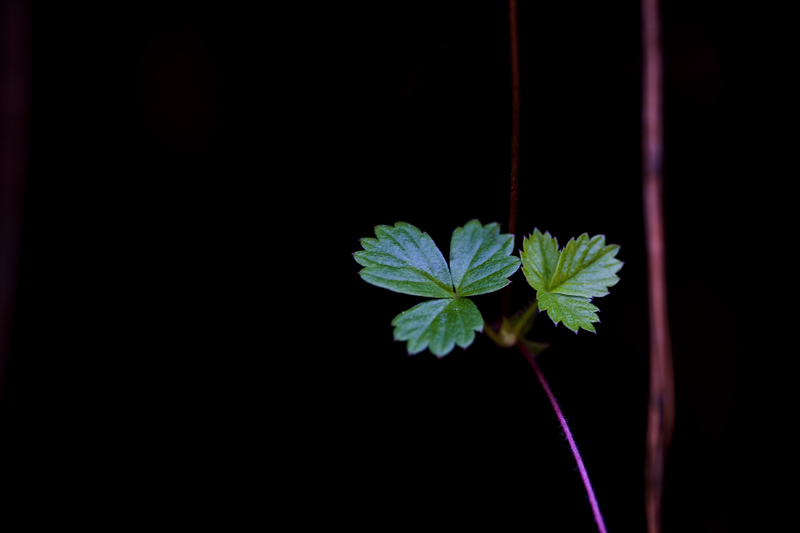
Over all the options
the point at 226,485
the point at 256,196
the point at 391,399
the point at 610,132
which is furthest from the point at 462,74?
the point at 226,485

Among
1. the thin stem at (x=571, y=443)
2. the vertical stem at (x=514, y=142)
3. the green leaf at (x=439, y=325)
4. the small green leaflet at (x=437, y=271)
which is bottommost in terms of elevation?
the thin stem at (x=571, y=443)

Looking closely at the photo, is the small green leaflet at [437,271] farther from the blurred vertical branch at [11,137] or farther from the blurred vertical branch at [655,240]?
the blurred vertical branch at [11,137]

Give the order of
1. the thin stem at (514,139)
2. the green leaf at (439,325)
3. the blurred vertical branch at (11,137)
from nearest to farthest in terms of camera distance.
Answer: the green leaf at (439,325) → the thin stem at (514,139) → the blurred vertical branch at (11,137)

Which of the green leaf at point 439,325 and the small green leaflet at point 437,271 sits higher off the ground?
the small green leaflet at point 437,271

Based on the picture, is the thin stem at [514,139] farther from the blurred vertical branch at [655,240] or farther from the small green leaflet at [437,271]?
the blurred vertical branch at [655,240]

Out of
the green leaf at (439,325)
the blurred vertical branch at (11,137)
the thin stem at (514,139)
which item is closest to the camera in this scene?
the green leaf at (439,325)

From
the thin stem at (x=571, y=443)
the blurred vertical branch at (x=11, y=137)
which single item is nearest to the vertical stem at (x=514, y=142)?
the thin stem at (x=571, y=443)

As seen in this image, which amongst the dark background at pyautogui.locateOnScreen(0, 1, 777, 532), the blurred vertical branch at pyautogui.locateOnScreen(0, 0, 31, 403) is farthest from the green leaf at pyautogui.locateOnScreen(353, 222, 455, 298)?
the blurred vertical branch at pyautogui.locateOnScreen(0, 0, 31, 403)

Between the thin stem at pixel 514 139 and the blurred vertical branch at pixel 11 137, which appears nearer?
the thin stem at pixel 514 139
